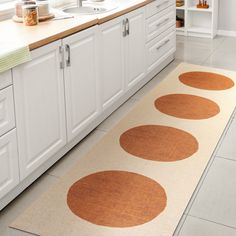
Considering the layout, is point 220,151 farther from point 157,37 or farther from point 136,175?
point 157,37

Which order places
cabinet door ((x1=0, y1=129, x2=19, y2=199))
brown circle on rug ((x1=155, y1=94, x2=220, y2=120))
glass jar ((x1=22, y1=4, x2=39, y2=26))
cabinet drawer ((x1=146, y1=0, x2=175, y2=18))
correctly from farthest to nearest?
1. cabinet drawer ((x1=146, y1=0, x2=175, y2=18))
2. brown circle on rug ((x1=155, y1=94, x2=220, y2=120))
3. glass jar ((x1=22, y1=4, x2=39, y2=26))
4. cabinet door ((x1=0, y1=129, x2=19, y2=199))

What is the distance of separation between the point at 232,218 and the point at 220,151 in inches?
30.1

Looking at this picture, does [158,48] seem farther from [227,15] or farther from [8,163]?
[8,163]

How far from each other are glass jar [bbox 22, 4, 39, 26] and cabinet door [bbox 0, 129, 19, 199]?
81 centimetres

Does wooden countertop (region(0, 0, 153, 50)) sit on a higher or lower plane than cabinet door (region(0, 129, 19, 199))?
higher

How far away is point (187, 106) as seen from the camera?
12.7 ft

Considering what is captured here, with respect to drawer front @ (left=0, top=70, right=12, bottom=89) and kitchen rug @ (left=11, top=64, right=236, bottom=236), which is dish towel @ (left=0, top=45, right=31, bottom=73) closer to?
drawer front @ (left=0, top=70, right=12, bottom=89)

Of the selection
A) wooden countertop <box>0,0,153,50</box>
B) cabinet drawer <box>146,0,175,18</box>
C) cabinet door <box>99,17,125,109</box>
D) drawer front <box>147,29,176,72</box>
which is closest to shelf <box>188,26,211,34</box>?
drawer front <box>147,29,176,72</box>

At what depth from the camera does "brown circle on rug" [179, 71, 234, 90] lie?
4297 millimetres

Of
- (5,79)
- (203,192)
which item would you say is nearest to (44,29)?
(5,79)

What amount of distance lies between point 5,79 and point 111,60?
1.29 meters

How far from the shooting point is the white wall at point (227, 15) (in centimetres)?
586

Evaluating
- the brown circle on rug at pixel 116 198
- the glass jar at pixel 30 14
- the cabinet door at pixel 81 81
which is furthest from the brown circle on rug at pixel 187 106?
the glass jar at pixel 30 14

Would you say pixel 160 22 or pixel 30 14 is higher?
pixel 30 14
